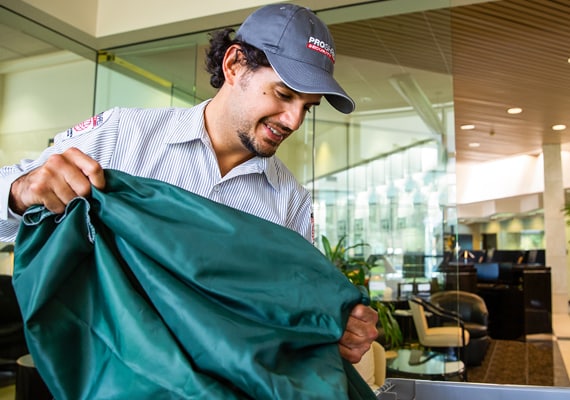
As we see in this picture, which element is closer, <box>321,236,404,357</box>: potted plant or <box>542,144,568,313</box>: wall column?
<box>321,236,404,357</box>: potted plant

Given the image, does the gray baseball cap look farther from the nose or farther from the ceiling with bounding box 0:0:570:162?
the ceiling with bounding box 0:0:570:162

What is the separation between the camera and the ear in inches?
48.3

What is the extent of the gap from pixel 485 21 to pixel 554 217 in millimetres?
8965

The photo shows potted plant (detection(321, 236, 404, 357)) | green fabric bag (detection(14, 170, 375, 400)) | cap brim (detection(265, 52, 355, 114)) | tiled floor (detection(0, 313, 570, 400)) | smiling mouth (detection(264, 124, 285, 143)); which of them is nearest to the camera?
green fabric bag (detection(14, 170, 375, 400))

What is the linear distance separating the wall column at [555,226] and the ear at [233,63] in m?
12.1

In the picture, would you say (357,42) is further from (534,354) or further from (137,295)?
(534,354)

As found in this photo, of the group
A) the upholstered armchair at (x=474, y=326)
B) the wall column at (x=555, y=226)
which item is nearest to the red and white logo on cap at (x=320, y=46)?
the upholstered armchair at (x=474, y=326)

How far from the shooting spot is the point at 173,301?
71cm

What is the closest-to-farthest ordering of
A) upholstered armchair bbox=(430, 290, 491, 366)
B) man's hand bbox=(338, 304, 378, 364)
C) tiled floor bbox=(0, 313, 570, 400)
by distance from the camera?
man's hand bbox=(338, 304, 378, 364)
tiled floor bbox=(0, 313, 570, 400)
upholstered armchair bbox=(430, 290, 491, 366)

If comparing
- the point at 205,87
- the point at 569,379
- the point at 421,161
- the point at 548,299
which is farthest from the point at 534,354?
the point at 205,87

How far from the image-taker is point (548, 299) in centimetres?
972

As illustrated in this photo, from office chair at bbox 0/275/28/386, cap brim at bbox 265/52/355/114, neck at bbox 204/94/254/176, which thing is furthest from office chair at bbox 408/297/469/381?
cap brim at bbox 265/52/355/114

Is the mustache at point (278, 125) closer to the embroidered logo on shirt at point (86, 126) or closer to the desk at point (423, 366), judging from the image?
the embroidered logo on shirt at point (86, 126)

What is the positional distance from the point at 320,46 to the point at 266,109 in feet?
0.56
